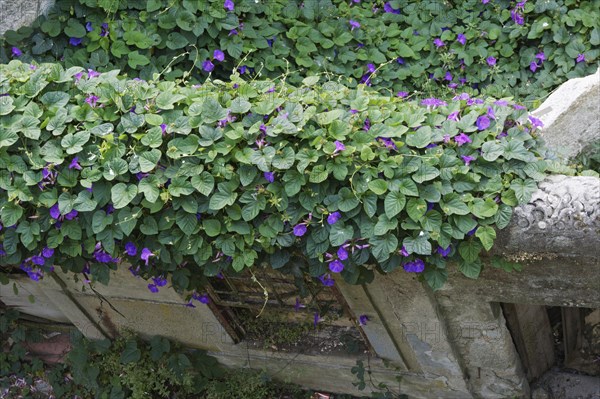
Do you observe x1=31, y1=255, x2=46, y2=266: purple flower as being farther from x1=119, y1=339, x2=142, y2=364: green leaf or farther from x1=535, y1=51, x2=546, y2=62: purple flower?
x1=535, y1=51, x2=546, y2=62: purple flower

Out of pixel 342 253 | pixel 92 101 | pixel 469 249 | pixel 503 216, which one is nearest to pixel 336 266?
pixel 342 253

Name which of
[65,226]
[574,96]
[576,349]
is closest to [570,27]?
[574,96]

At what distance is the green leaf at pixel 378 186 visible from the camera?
3176 mm

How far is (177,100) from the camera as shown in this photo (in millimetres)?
3475

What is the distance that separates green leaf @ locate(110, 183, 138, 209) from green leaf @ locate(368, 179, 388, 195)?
2.78ft

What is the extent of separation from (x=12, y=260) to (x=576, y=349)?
9.64 feet

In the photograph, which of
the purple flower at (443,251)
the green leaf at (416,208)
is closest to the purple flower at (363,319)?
the purple flower at (443,251)

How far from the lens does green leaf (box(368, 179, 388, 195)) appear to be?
318 centimetres

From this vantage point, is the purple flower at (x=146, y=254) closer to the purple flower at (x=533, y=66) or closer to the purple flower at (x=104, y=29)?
the purple flower at (x=104, y=29)

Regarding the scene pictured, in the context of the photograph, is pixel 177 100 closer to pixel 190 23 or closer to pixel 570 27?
pixel 190 23

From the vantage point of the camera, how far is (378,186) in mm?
3188

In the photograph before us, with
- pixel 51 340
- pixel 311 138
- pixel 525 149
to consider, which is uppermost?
pixel 311 138

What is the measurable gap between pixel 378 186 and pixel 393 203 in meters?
0.08

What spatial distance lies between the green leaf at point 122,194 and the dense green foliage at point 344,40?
127cm
